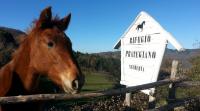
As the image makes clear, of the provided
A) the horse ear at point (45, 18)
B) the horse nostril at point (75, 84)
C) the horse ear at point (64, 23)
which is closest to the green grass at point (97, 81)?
the horse ear at point (64, 23)

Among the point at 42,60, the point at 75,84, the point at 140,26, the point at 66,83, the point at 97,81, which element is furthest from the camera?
the point at 97,81

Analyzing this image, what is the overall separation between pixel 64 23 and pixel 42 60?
669 mm

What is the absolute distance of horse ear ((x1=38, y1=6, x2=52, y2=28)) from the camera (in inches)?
165

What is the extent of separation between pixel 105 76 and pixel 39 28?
1218 cm

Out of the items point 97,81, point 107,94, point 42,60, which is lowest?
point 97,81

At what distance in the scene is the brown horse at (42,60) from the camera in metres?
3.99

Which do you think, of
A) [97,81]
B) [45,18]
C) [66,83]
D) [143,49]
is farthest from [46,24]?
[97,81]

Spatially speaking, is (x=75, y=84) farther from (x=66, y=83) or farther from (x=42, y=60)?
(x=42, y=60)

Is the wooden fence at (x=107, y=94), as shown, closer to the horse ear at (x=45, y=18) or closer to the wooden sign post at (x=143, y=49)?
the wooden sign post at (x=143, y=49)

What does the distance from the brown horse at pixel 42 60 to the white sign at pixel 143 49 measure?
2369 mm

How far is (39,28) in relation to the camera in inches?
Result: 171

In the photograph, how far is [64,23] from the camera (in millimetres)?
4574

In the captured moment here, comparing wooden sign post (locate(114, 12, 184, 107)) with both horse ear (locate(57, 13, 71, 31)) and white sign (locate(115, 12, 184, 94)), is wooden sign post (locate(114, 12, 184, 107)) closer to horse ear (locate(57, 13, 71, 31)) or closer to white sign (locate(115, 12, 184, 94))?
white sign (locate(115, 12, 184, 94))

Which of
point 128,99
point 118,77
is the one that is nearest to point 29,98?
point 128,99
